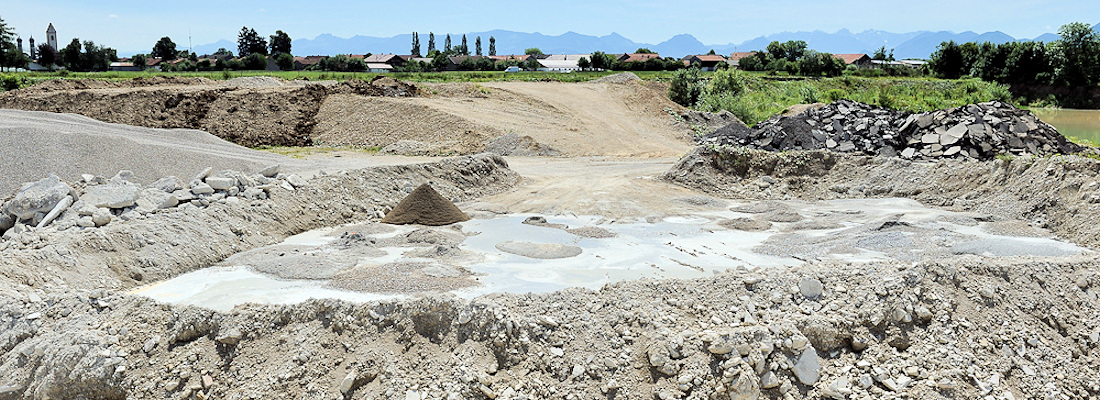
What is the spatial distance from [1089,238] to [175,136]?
18.1 meters

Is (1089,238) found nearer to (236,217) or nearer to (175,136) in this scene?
(236,217)

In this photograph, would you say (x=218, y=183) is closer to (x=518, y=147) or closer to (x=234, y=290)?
(x=234, y=290)

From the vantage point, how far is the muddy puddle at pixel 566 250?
7566 mm

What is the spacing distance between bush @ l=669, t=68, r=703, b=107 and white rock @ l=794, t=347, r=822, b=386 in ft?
87.4

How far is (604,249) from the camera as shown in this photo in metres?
9.52

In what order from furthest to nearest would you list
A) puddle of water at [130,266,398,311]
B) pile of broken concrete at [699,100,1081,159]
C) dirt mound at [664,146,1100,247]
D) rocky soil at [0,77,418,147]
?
1. rocky soil at [0,77,418,147]
2. pile of broken concrete at [699,100,1081,159]
3. dirt mound at [664,146,1100,247]
4. puddle of water at [130,266,398,311]

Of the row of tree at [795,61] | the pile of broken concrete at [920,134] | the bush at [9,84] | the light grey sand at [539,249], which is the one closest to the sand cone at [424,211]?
the light grey sand at [539,249]

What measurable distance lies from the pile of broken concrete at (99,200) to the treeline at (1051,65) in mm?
49206

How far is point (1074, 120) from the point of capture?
3697 centimetres

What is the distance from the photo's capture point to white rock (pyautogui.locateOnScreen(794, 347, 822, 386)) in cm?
563

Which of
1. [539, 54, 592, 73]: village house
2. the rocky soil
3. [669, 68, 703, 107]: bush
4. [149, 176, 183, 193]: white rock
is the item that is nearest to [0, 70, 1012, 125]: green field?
[669, 68, 703, 107]: bush

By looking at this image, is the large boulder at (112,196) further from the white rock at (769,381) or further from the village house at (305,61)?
the village house at (305,61)

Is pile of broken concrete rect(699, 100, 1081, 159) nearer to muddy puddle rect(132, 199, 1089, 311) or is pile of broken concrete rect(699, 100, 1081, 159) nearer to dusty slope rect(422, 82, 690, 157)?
muddy puddle rect(132, 199, 1089, 311)

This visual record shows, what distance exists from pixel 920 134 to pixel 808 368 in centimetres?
1122
